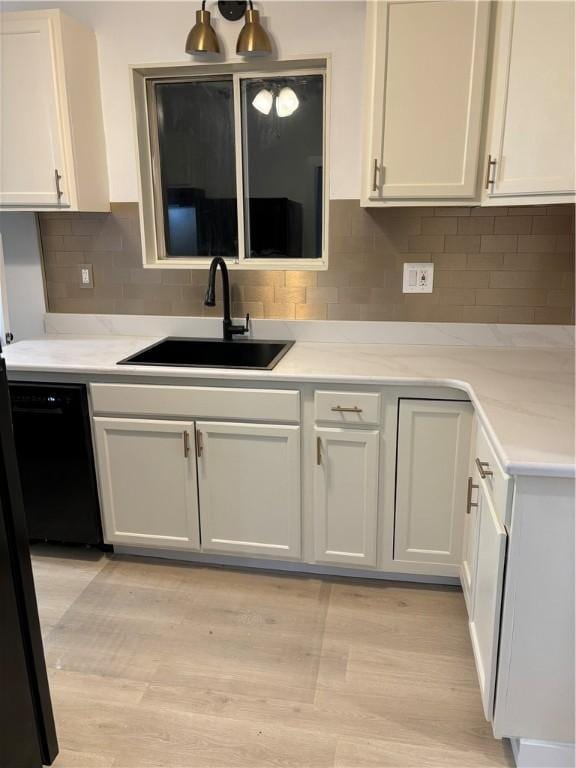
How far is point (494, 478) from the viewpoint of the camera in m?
1.61

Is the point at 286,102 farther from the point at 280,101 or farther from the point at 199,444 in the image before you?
the point at 199,444

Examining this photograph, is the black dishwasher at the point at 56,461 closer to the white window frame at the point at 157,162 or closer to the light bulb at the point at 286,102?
the white window frame at the point at 157,162

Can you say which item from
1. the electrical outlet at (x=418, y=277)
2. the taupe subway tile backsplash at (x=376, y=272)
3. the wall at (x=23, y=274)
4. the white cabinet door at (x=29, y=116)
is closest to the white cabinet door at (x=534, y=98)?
the taupe subway tile backsplash at (x=376, y=272)

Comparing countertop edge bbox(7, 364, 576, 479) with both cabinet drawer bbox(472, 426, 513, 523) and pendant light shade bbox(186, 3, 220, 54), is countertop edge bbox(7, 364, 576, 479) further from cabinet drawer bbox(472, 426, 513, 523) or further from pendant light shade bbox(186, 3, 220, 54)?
pendant light shade bbox(186, 3, 220, 54)

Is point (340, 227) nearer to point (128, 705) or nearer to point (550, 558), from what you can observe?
point (550, 558)

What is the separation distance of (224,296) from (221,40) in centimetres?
109

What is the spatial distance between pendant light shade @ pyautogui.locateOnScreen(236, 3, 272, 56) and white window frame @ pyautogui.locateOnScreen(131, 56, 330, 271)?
0.38 ft

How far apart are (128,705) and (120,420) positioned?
1046 millimetres

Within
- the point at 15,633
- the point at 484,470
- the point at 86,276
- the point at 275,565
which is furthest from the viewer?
the point at 86,276

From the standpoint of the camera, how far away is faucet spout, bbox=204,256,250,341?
2510 mm

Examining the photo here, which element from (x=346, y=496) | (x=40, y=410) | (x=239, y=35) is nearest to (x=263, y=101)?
(x=239, y=35)

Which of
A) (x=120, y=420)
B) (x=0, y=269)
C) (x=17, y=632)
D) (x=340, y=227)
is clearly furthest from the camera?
(x=0, y=269)

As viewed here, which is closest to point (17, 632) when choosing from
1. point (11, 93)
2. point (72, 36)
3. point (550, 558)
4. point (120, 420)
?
point (120, 420)

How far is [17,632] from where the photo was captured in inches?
55.5
